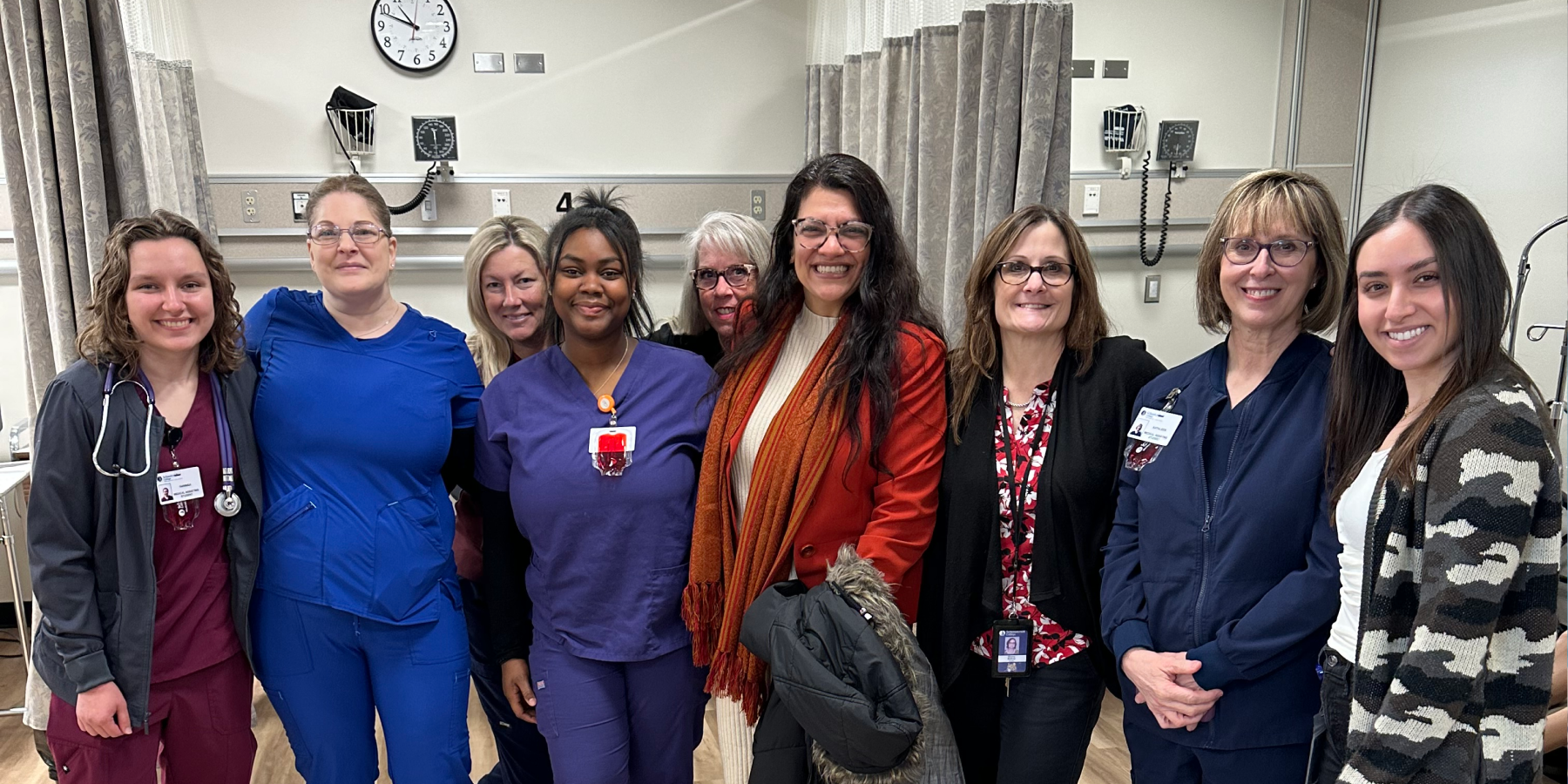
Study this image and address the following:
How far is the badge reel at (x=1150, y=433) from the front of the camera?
1.58 metres

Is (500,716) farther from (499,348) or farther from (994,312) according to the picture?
(994,312)

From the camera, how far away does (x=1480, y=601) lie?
114 centimetres

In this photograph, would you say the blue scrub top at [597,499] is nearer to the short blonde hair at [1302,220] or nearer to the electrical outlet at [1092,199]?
the short blonde hair at [1302,220]

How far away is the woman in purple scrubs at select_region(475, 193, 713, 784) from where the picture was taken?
1741 mm

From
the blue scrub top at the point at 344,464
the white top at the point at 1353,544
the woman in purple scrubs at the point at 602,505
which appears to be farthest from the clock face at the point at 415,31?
the white top at the point at 1353,544

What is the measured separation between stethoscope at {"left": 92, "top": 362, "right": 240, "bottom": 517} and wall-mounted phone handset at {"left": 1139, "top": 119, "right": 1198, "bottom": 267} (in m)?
3.88

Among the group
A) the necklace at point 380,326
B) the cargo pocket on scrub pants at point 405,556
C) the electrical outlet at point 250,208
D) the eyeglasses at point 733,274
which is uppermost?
the electrical outlet at point 250,208

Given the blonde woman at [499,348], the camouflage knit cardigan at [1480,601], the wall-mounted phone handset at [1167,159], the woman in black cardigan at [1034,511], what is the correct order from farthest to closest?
the wall-mounted phone handset at [1167,159] → the blonde woman at [499,348] → the woman in black cardigan at [1034,511] → the camouflage knit cardigan at [1480,601]

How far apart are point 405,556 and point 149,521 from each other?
45cm

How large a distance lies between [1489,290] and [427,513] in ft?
6.13

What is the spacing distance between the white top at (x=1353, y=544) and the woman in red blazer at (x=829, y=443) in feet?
2.21

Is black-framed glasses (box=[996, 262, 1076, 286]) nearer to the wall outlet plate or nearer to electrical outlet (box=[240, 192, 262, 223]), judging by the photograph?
the wall outlet plate

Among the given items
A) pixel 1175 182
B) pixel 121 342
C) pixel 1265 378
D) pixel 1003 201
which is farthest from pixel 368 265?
pixel 1175 182

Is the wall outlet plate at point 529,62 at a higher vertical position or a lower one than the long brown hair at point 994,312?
higher
